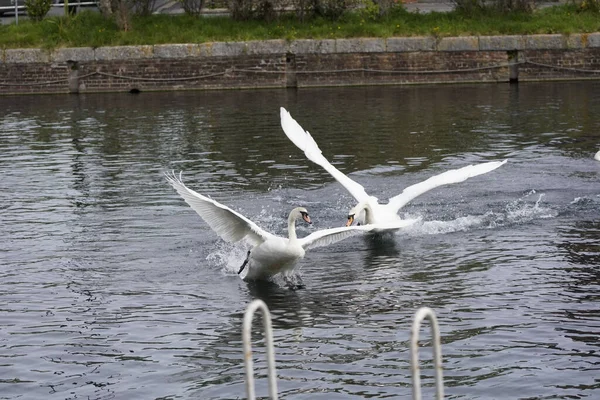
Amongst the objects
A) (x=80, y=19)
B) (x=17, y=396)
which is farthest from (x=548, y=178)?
(x=80, y=19)

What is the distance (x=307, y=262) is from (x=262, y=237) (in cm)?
115

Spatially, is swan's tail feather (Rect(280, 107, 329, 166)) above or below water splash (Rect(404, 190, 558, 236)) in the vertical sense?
above

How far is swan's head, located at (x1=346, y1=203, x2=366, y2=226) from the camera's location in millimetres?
12705

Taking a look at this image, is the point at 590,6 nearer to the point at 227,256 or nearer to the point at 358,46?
the point at 358,46

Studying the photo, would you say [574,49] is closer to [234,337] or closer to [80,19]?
[80,19]

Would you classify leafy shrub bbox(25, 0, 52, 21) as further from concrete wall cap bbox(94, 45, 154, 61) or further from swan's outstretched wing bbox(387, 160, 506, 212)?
swan's outstretched wing bbox(387, 160, 506, 212)

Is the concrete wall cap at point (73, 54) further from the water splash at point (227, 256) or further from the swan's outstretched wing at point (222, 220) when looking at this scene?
the swan's outstretched wing at point (222, 220)

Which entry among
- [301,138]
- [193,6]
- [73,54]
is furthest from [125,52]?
[301,138]

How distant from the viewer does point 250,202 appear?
15602 millimetres

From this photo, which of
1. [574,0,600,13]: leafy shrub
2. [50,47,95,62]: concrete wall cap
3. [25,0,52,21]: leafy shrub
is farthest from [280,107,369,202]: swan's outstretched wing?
[25,0,52,21]: leafy shrub

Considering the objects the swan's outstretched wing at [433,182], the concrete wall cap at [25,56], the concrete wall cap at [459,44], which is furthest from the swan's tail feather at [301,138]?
the concrete wall cap at [25,56]

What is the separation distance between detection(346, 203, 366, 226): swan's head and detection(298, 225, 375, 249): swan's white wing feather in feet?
1.72

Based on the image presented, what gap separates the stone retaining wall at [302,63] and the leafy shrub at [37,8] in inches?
117

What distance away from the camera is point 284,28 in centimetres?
3141
